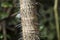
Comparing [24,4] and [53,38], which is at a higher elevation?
[24,4]

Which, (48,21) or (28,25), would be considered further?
(48,21)

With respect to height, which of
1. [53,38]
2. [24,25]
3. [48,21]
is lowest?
[53,38]

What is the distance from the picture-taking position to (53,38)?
207cm

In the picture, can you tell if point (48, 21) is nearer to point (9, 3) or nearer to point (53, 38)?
point (53, 38)

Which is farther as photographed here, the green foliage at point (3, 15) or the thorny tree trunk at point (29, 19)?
the green foliage at point (3, 15)

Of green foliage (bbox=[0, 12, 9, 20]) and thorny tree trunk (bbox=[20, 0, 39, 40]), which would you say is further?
green foliage (bbox=[0, 12, 9, 20])

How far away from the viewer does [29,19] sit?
89 centimetres

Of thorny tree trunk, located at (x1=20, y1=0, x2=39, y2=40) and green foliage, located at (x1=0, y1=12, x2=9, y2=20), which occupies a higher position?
thorny tree trunk, located at (x1=20, y1=0, x2=39, y2=40)

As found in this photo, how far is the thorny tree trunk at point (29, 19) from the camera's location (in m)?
0.89

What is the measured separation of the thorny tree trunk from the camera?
2.92 ft

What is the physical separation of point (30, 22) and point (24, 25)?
34 mm

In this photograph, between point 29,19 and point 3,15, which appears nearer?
point 29,19

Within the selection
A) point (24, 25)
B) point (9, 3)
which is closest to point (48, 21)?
point (9, 3)

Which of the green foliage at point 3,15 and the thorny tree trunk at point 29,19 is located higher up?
the thorny tree trunk at point 29,19
